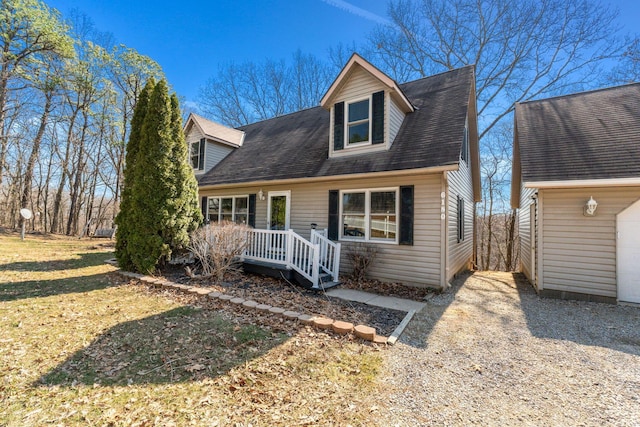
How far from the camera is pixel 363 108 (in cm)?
835

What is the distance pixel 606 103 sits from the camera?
834 cm

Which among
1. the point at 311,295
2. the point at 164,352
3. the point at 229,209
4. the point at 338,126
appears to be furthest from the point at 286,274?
the point at 229,209

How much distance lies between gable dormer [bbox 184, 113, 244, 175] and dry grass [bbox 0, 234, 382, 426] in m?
8.64

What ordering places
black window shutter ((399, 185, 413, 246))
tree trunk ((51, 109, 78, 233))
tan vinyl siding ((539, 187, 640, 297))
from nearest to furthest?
tan vinyl siding ((539, 187, 640, 297)) < black window shutter ((399, 185, 413, 246)) < tree trunk ((51, 109, 78, 233))

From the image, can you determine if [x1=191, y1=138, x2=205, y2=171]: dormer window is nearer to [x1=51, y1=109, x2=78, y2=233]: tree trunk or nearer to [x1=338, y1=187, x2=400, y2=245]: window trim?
[x1=338, y1=187, x2=400, y2=245]: window trim

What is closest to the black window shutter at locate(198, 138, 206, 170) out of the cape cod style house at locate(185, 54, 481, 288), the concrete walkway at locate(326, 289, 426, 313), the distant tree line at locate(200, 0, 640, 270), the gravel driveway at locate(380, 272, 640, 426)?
the cape cod style house at locate(185, 54, 481, 288)

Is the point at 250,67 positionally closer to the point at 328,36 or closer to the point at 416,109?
the point at 328,36

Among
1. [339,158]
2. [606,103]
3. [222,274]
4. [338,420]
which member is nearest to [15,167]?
[222,274]

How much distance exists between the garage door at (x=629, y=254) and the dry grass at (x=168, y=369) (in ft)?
20.3

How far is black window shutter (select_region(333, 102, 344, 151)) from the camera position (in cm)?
862

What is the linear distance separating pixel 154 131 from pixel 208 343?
19.7 ft

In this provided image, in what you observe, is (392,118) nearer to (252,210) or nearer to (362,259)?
(362,259)

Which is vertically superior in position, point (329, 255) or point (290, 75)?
point (290, 75)

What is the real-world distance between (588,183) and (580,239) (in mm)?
1274
